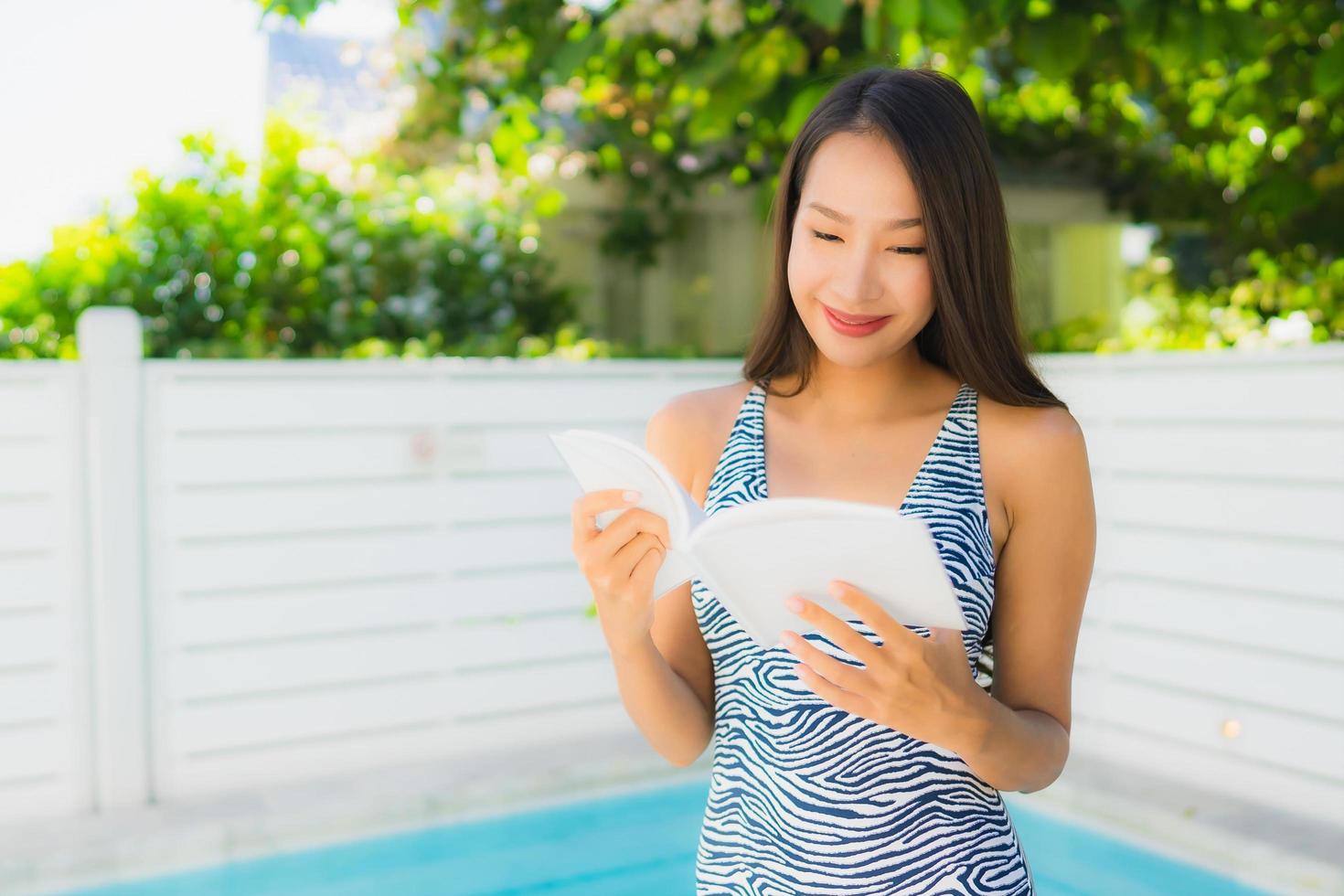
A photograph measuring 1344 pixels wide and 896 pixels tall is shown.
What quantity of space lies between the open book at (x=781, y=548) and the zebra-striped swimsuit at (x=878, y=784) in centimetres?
22

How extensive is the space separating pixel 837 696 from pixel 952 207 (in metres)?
0.57

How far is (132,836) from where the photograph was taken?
13.0ft

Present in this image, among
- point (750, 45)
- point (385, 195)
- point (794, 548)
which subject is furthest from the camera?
point (385, 195)

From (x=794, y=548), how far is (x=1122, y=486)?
378cm

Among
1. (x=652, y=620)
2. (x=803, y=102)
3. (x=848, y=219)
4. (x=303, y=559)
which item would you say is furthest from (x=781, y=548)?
(x=303, y=559)

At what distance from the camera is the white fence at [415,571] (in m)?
4.05

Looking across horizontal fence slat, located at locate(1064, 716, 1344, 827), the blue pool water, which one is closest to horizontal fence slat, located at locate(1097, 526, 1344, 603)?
horizontal fence slat, located at locate(1064, 716, 1344, 827)

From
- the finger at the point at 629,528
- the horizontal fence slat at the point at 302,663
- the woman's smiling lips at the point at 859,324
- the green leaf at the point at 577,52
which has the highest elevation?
the green leaf at the point at 577,52

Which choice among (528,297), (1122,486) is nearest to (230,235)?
(528,297)

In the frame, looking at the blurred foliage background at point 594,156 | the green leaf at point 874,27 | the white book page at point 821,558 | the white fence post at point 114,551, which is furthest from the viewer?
the blurred foliage background at point 594,156

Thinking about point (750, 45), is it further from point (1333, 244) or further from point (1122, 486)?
point (1333, 244)

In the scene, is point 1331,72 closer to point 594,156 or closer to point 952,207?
point 952,207

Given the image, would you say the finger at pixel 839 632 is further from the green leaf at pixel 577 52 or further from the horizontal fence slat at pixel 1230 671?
the green leaf at pixel 577 52

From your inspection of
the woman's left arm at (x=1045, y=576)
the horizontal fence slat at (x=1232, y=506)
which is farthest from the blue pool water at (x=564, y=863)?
the woman's left arm at (x=1045, y=576)
